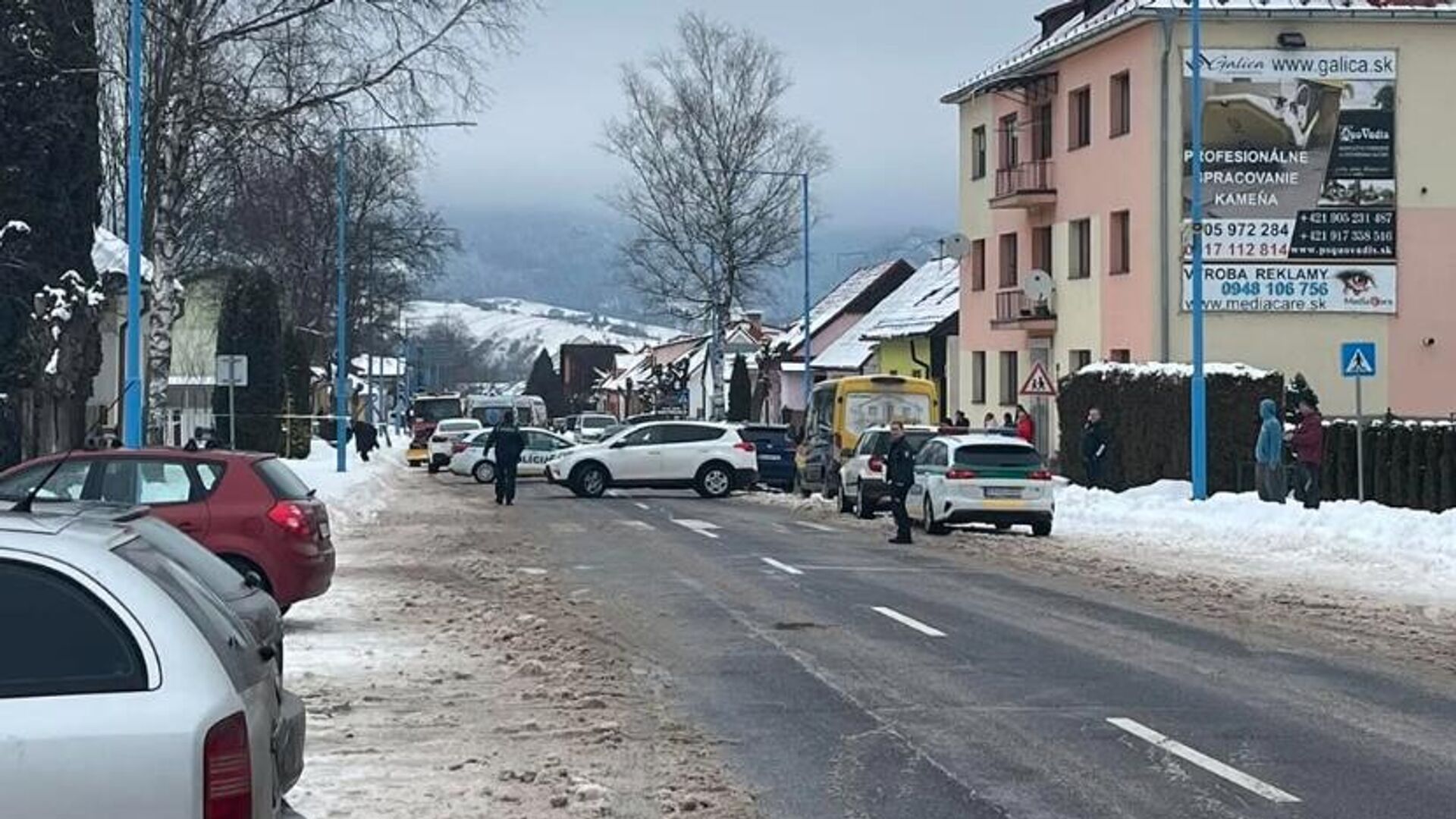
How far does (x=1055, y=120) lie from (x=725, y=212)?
17499 millimetres

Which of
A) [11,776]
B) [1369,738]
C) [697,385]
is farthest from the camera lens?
[697,385]

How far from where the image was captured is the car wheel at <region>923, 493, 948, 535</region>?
3000cm

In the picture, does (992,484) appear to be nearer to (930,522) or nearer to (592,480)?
(930,522)

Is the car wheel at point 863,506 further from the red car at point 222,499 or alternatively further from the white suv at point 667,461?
the red car at point 222,499

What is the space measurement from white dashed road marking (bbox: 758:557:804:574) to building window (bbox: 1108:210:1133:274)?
23280 millimetres

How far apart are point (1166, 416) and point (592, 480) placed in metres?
12.4

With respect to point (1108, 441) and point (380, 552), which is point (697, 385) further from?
point (380, 552)

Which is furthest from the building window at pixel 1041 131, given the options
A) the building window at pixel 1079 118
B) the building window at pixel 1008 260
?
the building window at pixel 1008 260

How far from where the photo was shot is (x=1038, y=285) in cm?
4884

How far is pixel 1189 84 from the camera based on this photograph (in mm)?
44031

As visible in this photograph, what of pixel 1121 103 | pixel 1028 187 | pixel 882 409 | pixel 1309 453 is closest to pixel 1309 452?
pixel 1309 453

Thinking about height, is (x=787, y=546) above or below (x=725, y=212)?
below

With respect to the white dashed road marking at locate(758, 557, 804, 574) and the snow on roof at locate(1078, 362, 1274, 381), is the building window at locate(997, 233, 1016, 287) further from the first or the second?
the white dashed road marking at locate(758, 557, 804, 574)

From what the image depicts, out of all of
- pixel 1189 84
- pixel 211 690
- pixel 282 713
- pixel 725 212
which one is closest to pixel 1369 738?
pixel 282 713
